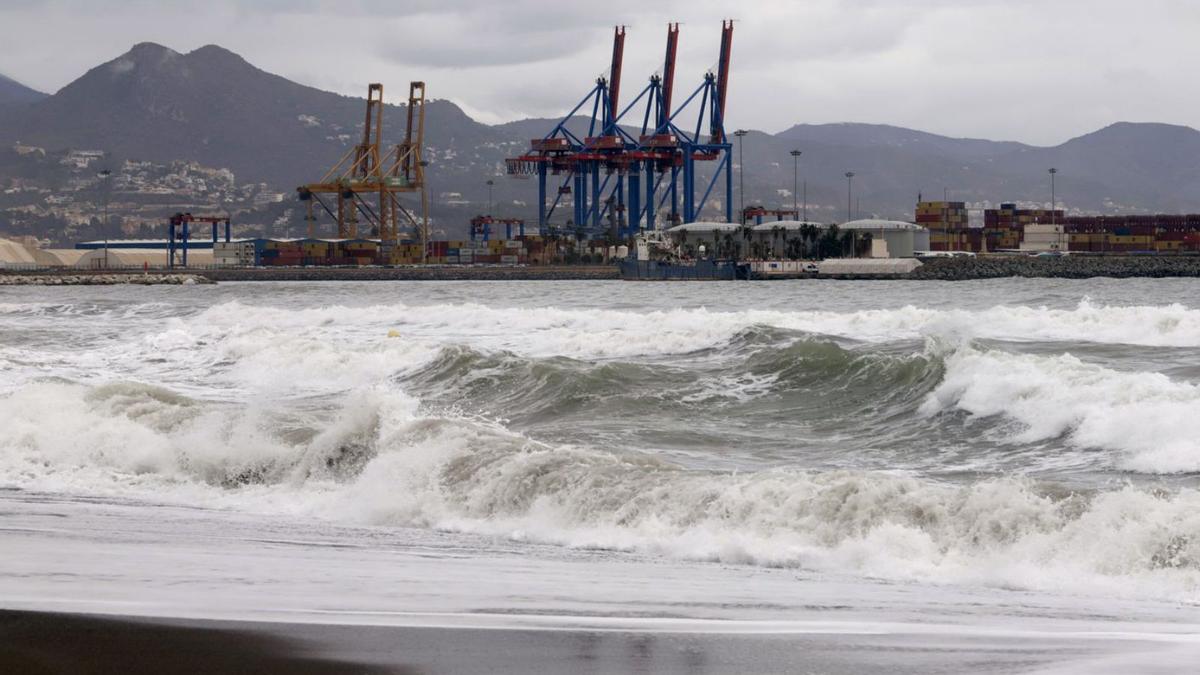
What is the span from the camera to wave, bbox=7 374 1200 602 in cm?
897

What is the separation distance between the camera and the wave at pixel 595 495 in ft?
29.4

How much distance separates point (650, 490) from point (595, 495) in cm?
44

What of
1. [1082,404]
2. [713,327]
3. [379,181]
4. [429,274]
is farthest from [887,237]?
[1082,404]

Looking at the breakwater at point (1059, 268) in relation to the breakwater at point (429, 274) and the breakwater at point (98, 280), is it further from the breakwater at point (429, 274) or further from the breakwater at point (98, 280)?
the breakwater at point (98, 280)

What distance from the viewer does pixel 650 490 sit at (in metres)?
11.2

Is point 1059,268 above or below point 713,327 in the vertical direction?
above

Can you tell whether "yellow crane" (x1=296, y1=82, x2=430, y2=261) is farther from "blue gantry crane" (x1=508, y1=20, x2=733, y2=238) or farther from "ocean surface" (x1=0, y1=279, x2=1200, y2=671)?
"ocean surface" (x1=0, y1=279, x2=1200, y2=671)

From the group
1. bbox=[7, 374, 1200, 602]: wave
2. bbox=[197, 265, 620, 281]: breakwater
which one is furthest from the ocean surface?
bbox=[197, 265, 620, 281]: breakwater

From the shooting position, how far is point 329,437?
14523mm

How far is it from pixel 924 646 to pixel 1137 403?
8.46m

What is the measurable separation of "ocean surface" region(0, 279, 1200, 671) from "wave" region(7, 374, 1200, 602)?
32mm

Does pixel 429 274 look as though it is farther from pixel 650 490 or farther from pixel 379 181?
pixel 650 490

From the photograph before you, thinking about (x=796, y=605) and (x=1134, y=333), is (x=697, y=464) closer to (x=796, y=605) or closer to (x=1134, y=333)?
(x=796, y=605)

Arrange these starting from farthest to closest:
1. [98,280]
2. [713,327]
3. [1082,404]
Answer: [98,280]
[713,327]
[1082,404]
